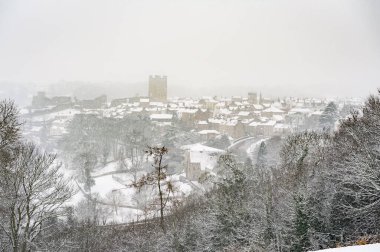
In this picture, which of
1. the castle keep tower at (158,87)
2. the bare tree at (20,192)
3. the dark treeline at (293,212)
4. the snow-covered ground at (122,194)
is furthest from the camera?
the castle keep tower at (158,87)

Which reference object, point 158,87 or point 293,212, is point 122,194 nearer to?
point 293,212

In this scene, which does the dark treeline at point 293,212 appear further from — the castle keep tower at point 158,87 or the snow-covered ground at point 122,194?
the castle keep tower at point 158,87

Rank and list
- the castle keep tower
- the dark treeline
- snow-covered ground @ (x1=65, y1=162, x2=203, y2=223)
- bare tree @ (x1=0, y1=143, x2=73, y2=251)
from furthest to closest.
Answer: the castle keep tower < snow-covered ground @ (x1=65, y1=162, x2=203, y2=223) < the dark treeline < bare tree @ (x1=0, y1=143, x2=73, y2=251)

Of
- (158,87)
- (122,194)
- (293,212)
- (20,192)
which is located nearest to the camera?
(20,192)

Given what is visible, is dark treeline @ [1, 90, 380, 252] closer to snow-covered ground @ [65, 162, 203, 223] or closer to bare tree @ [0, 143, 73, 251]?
bare tree @ [0, 143, 73, 251]

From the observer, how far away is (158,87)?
320 feet

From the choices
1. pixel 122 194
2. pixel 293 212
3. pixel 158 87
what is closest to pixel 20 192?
pixel 293 212

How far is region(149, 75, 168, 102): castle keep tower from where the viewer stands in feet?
317

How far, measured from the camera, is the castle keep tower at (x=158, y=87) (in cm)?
9675

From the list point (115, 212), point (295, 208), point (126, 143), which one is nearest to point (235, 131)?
point (126, 143)

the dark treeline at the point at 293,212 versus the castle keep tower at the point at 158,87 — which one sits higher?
the castle keep tower at the point at 158,87

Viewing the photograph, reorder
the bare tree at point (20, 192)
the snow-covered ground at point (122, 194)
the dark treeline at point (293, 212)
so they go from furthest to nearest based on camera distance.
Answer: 1. the snow-covered ground at point (122, 194)
2. the dark treeline at point (293, 212)
3. the bare tree at point (20, 192)

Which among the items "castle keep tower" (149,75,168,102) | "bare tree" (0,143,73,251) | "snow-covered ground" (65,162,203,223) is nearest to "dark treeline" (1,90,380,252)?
"bare tree" (0,143,73,251)

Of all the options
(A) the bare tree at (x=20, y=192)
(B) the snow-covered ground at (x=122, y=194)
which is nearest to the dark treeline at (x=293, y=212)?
(A) the bare tree at (x=20, y=192)
